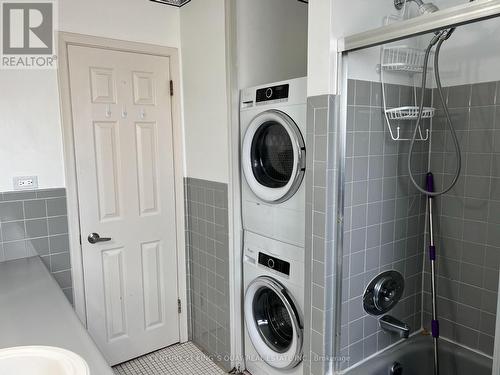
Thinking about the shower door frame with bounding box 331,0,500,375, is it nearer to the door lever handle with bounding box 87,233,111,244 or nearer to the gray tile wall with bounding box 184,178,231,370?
the gray tile wall with bounding box 184,178,231,370

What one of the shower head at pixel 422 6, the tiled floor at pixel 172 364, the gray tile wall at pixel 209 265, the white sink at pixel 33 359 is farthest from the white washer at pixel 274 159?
the white sink at pixel 33 359

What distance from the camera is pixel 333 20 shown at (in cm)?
162

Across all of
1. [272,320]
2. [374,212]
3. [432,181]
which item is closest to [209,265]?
[272,320]

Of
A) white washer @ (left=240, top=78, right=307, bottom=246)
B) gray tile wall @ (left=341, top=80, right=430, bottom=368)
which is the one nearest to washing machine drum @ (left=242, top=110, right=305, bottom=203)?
white washer @ (left=240, top=78, right=307, bottom=246)

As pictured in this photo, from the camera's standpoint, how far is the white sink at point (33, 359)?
1177 mm

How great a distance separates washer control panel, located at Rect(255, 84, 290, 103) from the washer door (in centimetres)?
101

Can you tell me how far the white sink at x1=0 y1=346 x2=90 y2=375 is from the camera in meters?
1.18

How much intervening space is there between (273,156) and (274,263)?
61 cm

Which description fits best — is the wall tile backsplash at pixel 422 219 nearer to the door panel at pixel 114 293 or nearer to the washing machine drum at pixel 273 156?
the washing machine drum at pixel 273 156

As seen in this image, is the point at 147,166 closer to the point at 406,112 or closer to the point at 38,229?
the point at 38,229

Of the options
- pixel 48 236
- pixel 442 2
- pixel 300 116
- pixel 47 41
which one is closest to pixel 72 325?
pixel 48 236

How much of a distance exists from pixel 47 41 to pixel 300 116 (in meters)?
1.55

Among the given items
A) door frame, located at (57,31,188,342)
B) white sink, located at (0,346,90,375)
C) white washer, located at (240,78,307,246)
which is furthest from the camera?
door frame, located at (57,31,188,342)

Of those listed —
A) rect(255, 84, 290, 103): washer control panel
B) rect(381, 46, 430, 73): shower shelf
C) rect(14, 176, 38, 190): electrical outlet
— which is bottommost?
rect(14, 176, 38, 190): electrical outlet
